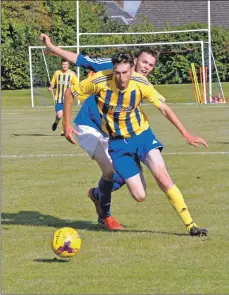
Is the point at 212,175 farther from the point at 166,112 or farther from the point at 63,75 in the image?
the point at 63,75

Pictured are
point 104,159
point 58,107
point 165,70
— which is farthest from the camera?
point 165,70

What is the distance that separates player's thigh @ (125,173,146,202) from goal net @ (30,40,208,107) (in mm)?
29563

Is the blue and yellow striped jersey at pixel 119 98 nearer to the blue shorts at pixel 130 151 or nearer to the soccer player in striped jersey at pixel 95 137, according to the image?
the blue shorts at pixel 130 151

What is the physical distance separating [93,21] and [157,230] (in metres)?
46.2

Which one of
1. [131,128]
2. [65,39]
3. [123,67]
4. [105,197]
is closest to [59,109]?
[105,197]

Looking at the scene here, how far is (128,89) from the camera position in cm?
912

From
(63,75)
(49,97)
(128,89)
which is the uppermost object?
(128,89)

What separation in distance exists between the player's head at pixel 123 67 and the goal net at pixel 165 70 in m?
29.8

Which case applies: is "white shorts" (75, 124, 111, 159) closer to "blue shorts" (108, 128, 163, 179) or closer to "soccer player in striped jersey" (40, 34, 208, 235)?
"soccer player in striped jersey" (40, 34, 208, 235)

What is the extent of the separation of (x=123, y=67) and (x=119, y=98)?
1.46 feet

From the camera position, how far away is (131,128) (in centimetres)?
938

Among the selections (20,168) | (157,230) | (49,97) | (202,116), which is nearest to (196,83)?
(49,97)

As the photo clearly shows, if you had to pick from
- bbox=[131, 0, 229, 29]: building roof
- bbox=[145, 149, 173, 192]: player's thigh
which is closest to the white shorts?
bbox=[145, 149, 173, 192]: player's thigh

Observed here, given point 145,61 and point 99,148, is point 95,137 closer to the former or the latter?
point 99,148
